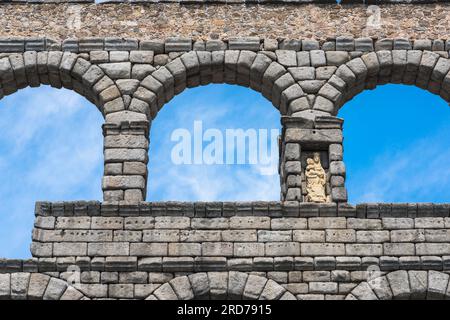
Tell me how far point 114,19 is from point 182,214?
4.22 meters

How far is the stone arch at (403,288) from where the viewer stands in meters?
15.9

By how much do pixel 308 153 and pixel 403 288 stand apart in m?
2.84

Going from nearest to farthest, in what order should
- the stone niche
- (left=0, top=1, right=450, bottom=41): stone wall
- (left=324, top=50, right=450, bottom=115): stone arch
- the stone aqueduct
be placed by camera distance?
1. the stone aqueduct
2. the stone niche
3. (left=324, top=50, right=450, bottom=115): stone arch
4. (left=0, top=1, right=450, bottom=41): stone wall

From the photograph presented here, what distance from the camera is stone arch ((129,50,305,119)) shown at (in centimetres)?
1777

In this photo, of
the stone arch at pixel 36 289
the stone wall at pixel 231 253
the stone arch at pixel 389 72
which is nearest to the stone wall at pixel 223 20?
the stone arch at pixel 389 72

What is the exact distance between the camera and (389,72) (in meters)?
18.2

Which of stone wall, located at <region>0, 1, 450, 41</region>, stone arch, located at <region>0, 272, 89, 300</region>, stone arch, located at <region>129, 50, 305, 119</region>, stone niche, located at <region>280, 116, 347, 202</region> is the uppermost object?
stone wall, located at <region>0, 1, 450, 41</region>

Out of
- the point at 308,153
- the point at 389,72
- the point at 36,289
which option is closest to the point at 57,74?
the point at 36,289

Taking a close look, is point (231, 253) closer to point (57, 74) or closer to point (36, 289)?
point (36, 289)

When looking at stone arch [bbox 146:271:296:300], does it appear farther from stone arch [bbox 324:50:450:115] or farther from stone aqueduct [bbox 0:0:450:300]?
stone arch [bbox 324:50:450:115]

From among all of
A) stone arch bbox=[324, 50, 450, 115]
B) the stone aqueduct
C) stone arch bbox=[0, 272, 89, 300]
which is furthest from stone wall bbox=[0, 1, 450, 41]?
stone arch bbox=[0, 272, 89, 300]

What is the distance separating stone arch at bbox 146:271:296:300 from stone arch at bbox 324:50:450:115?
3516 millimetres
